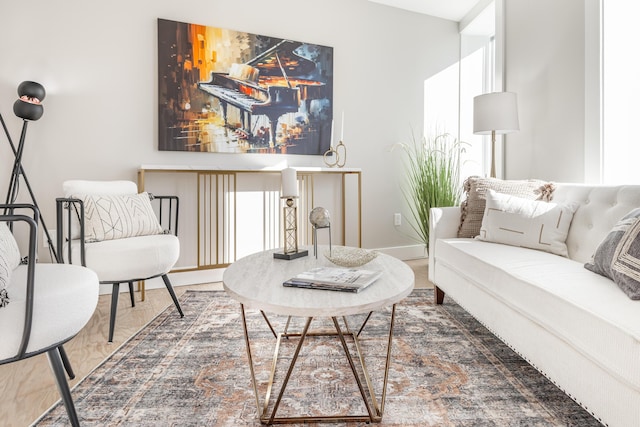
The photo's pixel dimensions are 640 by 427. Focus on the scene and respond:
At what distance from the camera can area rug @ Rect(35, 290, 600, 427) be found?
1186mm

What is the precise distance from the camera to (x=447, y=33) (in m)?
3.79

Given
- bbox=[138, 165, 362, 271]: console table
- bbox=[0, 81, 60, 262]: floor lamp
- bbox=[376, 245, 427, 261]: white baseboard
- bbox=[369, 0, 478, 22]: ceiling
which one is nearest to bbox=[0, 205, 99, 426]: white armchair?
bbox=[0, 81, 60, 262]: floor lamp

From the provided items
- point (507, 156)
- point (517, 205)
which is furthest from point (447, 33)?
point (517, 205)

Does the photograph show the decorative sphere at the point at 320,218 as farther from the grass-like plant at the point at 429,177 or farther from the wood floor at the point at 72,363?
the grass-like plant at the point at 429,177

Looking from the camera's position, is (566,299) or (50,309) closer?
(50,309)

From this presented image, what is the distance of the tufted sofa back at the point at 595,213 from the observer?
1.63 meters

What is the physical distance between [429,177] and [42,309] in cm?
297

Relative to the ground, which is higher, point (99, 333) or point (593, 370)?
point (593, 370)

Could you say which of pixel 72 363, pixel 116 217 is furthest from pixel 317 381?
pixel 116 217

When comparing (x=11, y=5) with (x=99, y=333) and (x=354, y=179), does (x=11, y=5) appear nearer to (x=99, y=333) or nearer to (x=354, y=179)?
(x=99, y=333)

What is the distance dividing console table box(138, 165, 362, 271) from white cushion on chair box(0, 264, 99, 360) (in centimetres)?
152

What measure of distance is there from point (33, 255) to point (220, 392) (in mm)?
762

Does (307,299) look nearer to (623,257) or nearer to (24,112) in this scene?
(623,257)

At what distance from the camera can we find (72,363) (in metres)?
1.57
